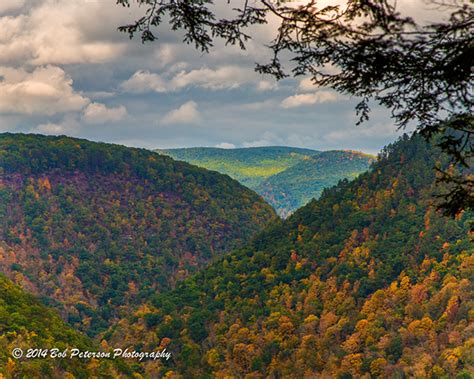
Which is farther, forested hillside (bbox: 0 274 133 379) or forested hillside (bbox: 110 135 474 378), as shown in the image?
forested hillside (bbox: 110 135 474 378)

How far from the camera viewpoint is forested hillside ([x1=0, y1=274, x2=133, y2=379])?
3463 inches

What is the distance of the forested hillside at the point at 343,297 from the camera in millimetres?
117688

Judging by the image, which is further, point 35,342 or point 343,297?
point 343,297

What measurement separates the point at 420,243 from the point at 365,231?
18643mm

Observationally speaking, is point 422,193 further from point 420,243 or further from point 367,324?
point 367,324

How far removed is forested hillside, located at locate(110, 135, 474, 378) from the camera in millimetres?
117688

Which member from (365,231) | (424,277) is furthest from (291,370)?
(365,231)

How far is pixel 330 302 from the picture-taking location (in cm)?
14525

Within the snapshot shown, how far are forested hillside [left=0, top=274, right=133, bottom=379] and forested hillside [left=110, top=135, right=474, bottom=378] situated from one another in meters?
34.4

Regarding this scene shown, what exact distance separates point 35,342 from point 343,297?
71.6 meters

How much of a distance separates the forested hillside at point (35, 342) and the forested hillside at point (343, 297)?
34350 millimetres

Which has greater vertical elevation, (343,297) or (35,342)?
(343,297)

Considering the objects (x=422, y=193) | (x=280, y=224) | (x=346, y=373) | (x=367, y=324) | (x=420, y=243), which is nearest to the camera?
(x=346, y=373)

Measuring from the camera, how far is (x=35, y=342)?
9888 cm
